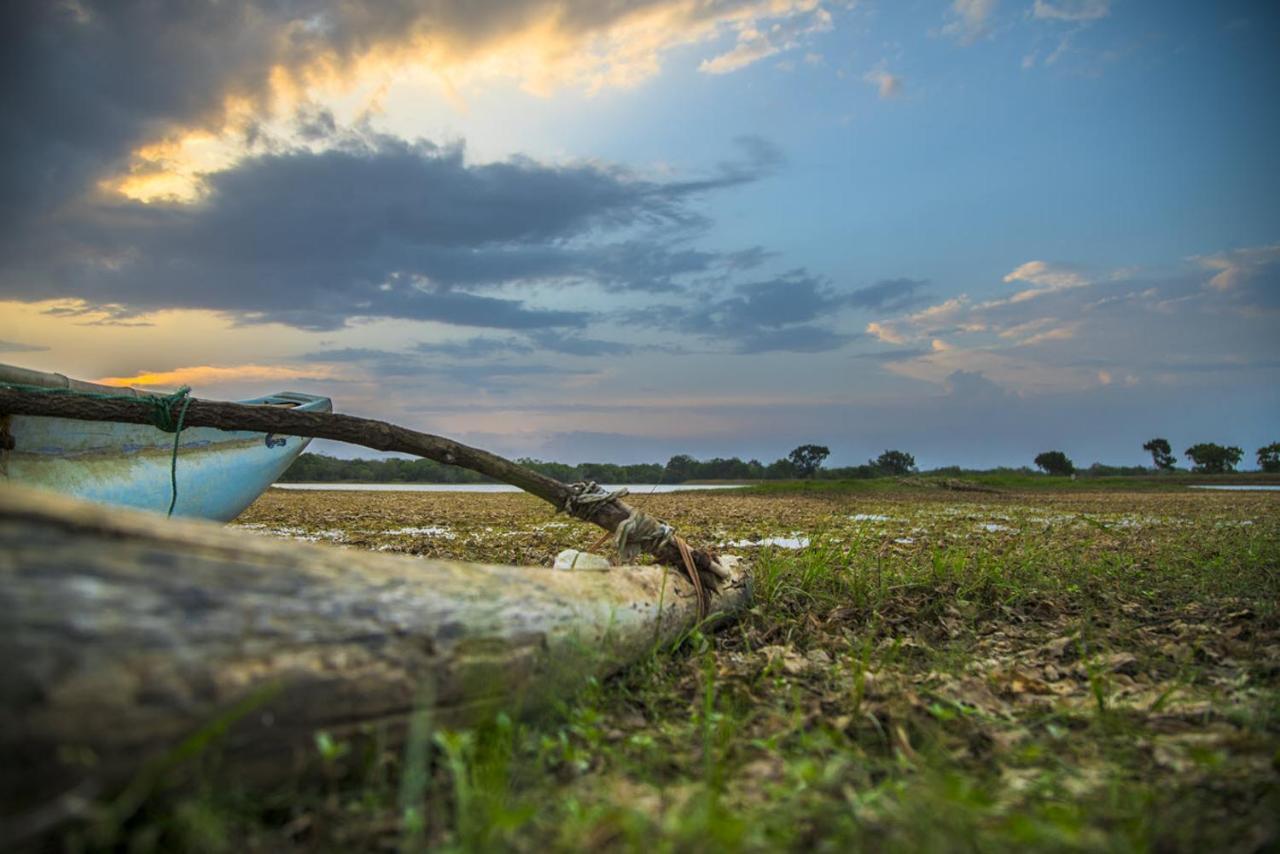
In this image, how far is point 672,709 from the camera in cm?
346

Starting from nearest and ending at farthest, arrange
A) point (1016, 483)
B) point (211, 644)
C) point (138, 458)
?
point (211, 644) < point (138, 458) < point (1016, 483)

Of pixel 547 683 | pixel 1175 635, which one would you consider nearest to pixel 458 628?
pixel 547 683

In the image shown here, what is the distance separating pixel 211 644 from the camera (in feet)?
6.70

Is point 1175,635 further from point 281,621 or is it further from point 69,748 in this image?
Result: point 69,748

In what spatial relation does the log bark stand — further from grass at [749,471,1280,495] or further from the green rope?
grass at [749,471,1280,495]

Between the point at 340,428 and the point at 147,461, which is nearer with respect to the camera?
the point at 340,428

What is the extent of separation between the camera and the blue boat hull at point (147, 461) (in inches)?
275

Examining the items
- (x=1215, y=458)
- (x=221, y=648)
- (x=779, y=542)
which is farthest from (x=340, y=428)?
(x=1215, y=458)

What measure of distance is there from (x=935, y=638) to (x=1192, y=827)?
8.76ft

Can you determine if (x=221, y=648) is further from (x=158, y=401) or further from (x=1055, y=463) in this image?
(x=1055, y=463)

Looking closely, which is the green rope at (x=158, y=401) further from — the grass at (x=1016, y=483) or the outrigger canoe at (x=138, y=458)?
the grass at (x=1016, y=483)

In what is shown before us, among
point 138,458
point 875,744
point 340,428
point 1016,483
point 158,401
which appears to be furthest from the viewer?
point 1016,483

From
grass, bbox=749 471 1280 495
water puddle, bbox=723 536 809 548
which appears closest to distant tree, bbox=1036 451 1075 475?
grass, bbox=749 471 1280 495

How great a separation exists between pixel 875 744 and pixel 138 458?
8.52 m
